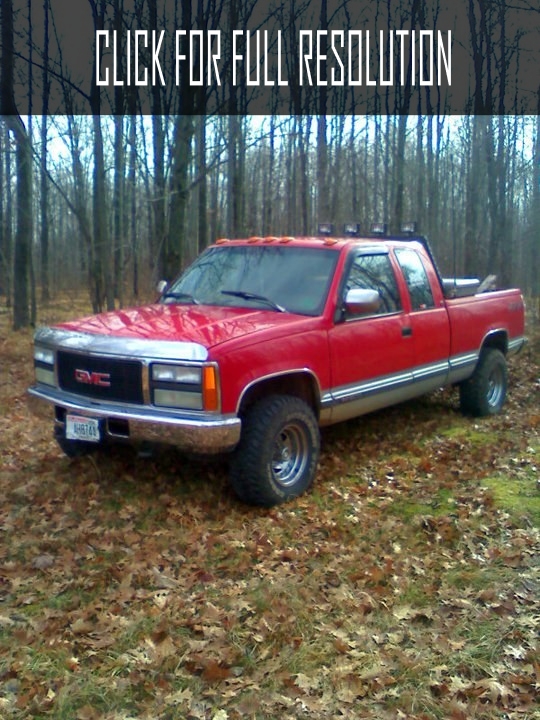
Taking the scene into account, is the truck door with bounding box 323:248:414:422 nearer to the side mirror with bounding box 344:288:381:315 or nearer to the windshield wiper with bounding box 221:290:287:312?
the side mirror with bounding box 344:288:381:315

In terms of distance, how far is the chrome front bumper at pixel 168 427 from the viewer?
4727 mm

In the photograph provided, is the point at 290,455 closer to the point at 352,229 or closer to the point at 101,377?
the point at 101,377

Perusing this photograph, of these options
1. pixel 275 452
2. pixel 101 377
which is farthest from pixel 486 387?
pixel 101 377

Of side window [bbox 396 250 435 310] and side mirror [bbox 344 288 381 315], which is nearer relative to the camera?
side mirror [bbox 344 288 381 315]

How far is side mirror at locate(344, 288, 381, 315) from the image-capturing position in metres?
5.77

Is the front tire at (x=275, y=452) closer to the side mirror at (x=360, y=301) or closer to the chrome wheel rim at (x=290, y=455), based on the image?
the chrome wheel rim at (x=290, y=455)

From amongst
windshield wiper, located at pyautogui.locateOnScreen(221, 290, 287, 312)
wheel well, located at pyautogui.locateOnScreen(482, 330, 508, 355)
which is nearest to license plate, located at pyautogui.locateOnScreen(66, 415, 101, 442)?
windshield wiper, located at pyautogui.locateOnScreen(221, 290, 287, 312)

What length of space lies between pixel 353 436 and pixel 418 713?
153 inches

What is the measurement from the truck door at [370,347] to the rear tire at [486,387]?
1378 millimetres

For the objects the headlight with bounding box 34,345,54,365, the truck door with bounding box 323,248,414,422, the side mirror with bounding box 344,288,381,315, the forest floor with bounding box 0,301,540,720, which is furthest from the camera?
the truck door with bounding box 323,248,414,422

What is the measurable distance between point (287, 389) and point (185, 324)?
2.90 ft

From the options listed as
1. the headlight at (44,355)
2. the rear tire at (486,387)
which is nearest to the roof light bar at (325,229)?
the rear tire at (486,387)

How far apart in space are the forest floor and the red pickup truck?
0.45 m

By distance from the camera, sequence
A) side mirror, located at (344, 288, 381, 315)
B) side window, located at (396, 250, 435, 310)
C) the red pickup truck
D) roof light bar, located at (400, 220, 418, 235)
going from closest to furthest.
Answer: the red pickup truck < side mirror, located at (344, 288, 381, 315) < side window, located at (396, 250, 435, 310) < roof light bar, located at (400, 220, 418, 235)
